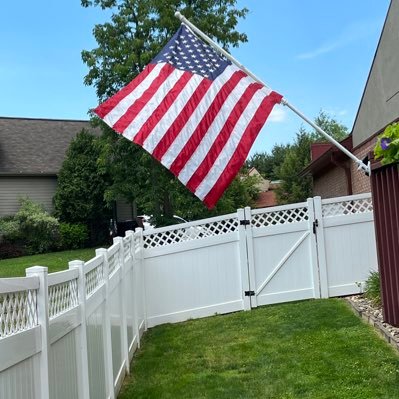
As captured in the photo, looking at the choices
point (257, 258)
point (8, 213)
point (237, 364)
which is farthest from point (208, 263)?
point (8, 213)

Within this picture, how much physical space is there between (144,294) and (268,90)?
3837 mm

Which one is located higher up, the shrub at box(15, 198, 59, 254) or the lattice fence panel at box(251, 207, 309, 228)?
the shrub at box(15, 198, 59, 254)

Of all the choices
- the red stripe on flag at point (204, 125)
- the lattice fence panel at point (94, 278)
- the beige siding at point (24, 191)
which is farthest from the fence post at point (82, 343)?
the beige siding at point (24, 191)

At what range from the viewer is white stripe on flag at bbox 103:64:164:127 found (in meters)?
6.22

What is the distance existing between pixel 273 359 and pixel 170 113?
2951 mm

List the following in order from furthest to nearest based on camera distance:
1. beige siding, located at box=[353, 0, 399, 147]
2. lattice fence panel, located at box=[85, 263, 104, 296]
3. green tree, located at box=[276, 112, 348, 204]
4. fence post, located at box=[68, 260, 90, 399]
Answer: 1. green tree, located at box=[276, 112, 348, 204]
2. beige siding, located at box=[353, 0, 399, 147]
3. lattice fence panel, located at box=[85, 263, 104, 296]
4. fence post, located at box=[68, 260, 90, 399]

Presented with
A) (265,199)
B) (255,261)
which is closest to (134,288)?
(255,261)

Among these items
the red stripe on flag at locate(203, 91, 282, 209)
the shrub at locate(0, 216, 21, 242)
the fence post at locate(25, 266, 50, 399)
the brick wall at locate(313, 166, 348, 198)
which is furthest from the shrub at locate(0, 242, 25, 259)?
the fence post at locate(25, 266, 50, 399)

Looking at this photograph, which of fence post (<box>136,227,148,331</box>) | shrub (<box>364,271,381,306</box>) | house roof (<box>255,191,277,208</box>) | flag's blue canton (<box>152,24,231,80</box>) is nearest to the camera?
flag's blue canton (<box>152,24,231,80</box>)

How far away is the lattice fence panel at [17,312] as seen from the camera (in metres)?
2.20

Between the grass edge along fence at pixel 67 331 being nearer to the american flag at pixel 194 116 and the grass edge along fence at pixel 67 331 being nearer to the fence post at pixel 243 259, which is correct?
the american flag at pixel 194 116

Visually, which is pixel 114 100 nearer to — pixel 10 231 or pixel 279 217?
pixel 279 217

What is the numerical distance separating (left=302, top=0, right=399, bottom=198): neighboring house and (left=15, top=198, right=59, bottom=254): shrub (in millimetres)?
10570

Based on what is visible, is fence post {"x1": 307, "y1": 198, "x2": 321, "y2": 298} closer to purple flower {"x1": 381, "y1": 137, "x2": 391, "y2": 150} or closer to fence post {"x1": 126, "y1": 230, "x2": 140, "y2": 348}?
fence post {"x1": 126, "y1": 230, "x2": 140, "y2": 348}
